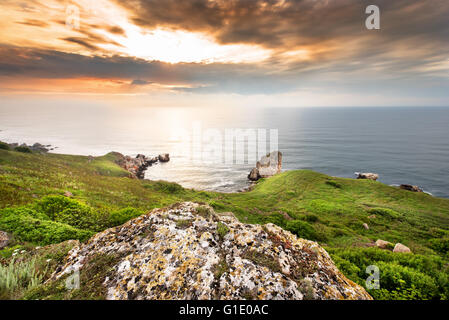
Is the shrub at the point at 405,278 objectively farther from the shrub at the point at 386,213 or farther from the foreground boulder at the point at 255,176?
the foreground boulder at the point at 255,176

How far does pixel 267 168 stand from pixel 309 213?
3756 centimetres

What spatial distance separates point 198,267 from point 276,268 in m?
2.14

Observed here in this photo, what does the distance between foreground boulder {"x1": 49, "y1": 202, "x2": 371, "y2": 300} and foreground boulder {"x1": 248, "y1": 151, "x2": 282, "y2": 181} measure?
57.0 meters

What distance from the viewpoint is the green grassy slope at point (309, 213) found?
7.47 meters

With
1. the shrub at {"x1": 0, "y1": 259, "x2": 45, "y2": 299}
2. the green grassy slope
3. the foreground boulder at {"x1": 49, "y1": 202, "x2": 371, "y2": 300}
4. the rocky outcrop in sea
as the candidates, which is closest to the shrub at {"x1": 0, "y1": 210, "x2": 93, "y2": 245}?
the green grassy slope

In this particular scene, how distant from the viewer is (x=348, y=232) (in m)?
20.2

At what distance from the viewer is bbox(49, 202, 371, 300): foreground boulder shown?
4.19m

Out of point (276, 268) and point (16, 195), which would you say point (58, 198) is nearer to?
point (16, 195)

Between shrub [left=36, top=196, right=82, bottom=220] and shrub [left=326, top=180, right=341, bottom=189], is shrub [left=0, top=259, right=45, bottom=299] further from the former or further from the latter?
shrub [left=326, top=180, right=341, bottom=189]

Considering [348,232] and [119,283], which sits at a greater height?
[119,283]

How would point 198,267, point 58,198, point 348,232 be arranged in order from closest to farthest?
point 198,267 → point 58,198 → point 348,232
